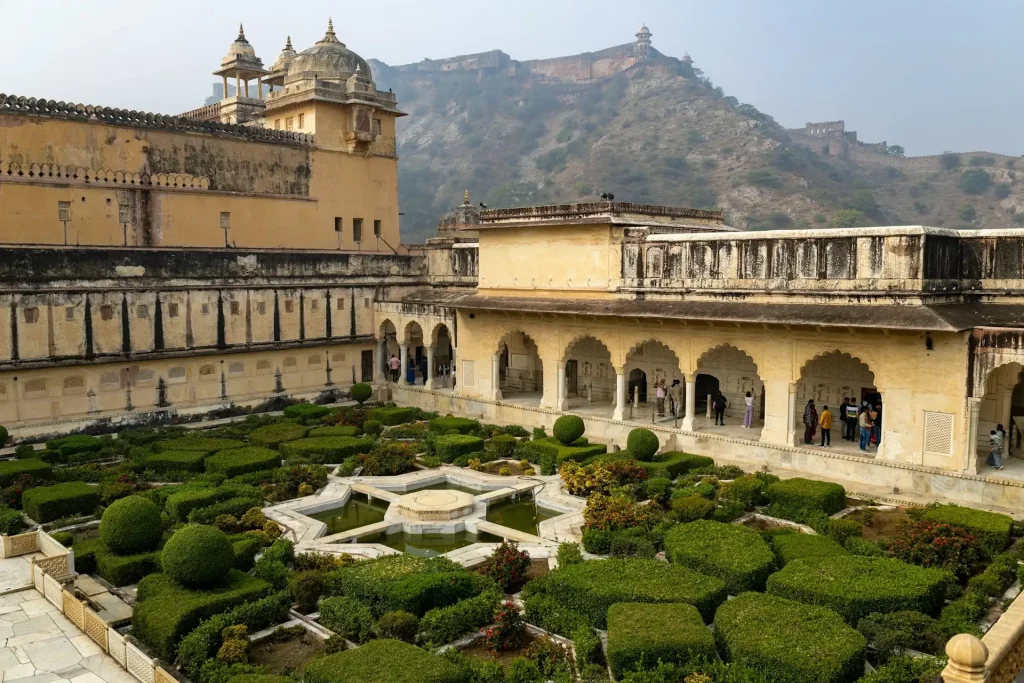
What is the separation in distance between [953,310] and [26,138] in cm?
2594

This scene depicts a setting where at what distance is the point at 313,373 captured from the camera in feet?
94.6

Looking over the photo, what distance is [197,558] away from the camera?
38.4ft

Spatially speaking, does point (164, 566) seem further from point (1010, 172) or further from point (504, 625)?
point (1010, 172)

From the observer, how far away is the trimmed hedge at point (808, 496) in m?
16.0

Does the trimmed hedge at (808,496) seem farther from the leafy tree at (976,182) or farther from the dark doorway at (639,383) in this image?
the leafy tree at (976,182)

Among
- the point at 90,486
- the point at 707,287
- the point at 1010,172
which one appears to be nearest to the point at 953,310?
the point at 707,287

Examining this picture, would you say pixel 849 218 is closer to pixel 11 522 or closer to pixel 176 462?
pixel 176 462

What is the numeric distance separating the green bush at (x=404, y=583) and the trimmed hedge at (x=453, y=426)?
10.0 metres

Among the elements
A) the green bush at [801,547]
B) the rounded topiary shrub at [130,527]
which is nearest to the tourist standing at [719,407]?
the green bush at [801,547]

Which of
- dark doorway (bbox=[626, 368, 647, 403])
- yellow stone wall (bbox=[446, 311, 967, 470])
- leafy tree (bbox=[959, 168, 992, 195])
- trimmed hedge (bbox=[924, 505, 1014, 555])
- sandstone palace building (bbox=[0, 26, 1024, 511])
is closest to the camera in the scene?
trimmed hedge (bbox=[924, 505, 1014, 555])

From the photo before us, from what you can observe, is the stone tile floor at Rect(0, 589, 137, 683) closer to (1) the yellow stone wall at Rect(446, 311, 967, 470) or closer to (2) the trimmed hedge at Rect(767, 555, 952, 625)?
(2) the trimmed hedge at Rect(767, 555, 952, 625)

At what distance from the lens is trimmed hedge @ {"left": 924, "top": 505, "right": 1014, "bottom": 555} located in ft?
44.7

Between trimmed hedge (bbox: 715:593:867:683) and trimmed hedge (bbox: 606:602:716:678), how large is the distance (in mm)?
375

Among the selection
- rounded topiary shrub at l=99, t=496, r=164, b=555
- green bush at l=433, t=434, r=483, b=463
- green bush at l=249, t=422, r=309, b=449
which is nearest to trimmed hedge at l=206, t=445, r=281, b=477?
green bush at l=249, t=422, r=309, b=449
